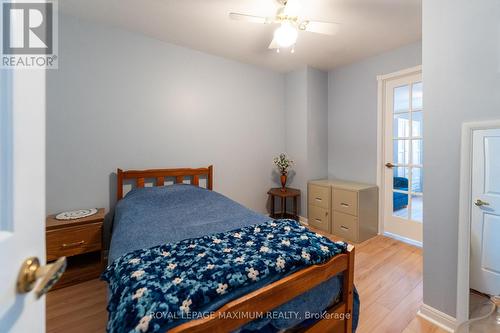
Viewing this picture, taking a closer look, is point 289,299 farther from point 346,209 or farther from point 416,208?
point 416,208

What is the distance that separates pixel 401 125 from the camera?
2.86 m

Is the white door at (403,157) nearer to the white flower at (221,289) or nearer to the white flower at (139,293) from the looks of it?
the white flower at (221,289)

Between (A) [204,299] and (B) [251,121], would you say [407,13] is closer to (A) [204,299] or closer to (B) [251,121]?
(B) [251,121]

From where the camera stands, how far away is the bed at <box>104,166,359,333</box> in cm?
84

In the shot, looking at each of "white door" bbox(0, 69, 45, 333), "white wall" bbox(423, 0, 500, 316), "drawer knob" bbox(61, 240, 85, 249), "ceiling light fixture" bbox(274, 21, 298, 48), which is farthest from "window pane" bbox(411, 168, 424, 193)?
"drawer knob" bbox(61, 240, 85, 249)

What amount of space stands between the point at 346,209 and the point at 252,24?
7.91 ft

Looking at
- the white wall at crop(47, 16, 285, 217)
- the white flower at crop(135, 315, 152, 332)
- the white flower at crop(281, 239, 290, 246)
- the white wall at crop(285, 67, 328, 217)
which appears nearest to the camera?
the white flower at crop(135, 315, 152, 332)

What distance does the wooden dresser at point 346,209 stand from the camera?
2.80 meters

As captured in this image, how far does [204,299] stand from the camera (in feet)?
2.68

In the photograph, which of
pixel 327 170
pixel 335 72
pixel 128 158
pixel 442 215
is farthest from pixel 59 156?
pixel 335 72

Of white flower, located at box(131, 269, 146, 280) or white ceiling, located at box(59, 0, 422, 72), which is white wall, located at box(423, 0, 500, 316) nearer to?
white ceiling, located at box(59, 0, 422, 72)

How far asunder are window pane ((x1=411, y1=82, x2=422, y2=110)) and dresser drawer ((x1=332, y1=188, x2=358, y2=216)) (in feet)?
4.22

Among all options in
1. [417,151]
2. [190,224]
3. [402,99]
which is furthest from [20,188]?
[402,99]

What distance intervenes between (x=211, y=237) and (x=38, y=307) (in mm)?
926
